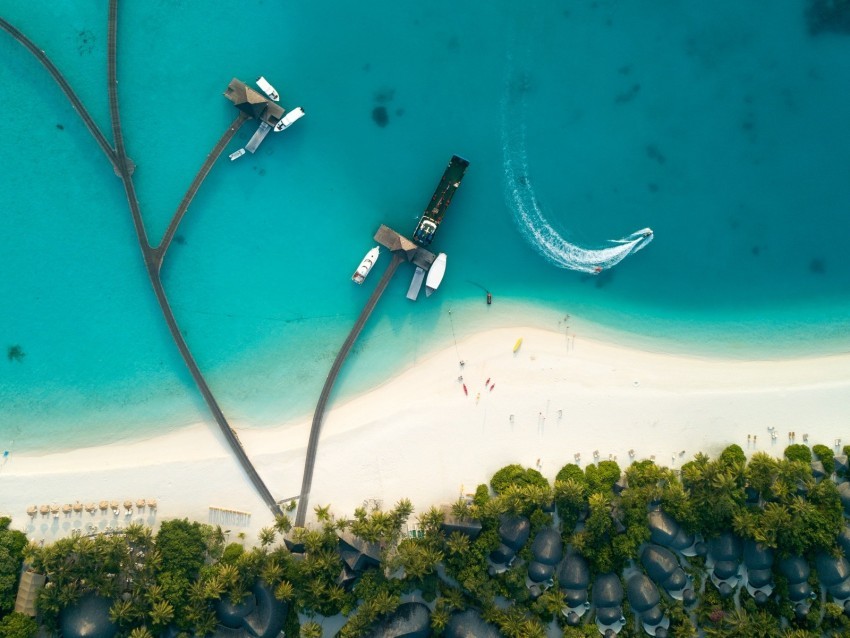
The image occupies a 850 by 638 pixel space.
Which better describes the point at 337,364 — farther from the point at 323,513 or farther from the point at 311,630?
the point at 311,630

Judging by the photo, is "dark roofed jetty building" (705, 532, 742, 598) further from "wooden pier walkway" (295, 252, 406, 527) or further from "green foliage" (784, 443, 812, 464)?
"wooden pier walkway" (295, 252, 406, 527)

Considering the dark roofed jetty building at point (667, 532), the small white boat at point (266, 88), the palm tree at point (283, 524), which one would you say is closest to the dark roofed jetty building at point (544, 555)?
the dark roofed jetty building at point (667, 532)

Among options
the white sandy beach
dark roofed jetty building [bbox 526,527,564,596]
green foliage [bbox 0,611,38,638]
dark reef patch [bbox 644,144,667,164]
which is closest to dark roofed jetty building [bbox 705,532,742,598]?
the white sandy beach

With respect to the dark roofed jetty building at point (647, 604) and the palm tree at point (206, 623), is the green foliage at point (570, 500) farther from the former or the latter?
the palm tree at point (206, 623)

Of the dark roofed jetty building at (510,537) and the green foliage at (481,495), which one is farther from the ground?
the green foliage at (481,495)

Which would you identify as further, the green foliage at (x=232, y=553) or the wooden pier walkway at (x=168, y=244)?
the wooden pier walkway at (x=168, y=244)

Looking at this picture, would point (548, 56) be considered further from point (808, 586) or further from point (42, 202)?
point (808, 586)
